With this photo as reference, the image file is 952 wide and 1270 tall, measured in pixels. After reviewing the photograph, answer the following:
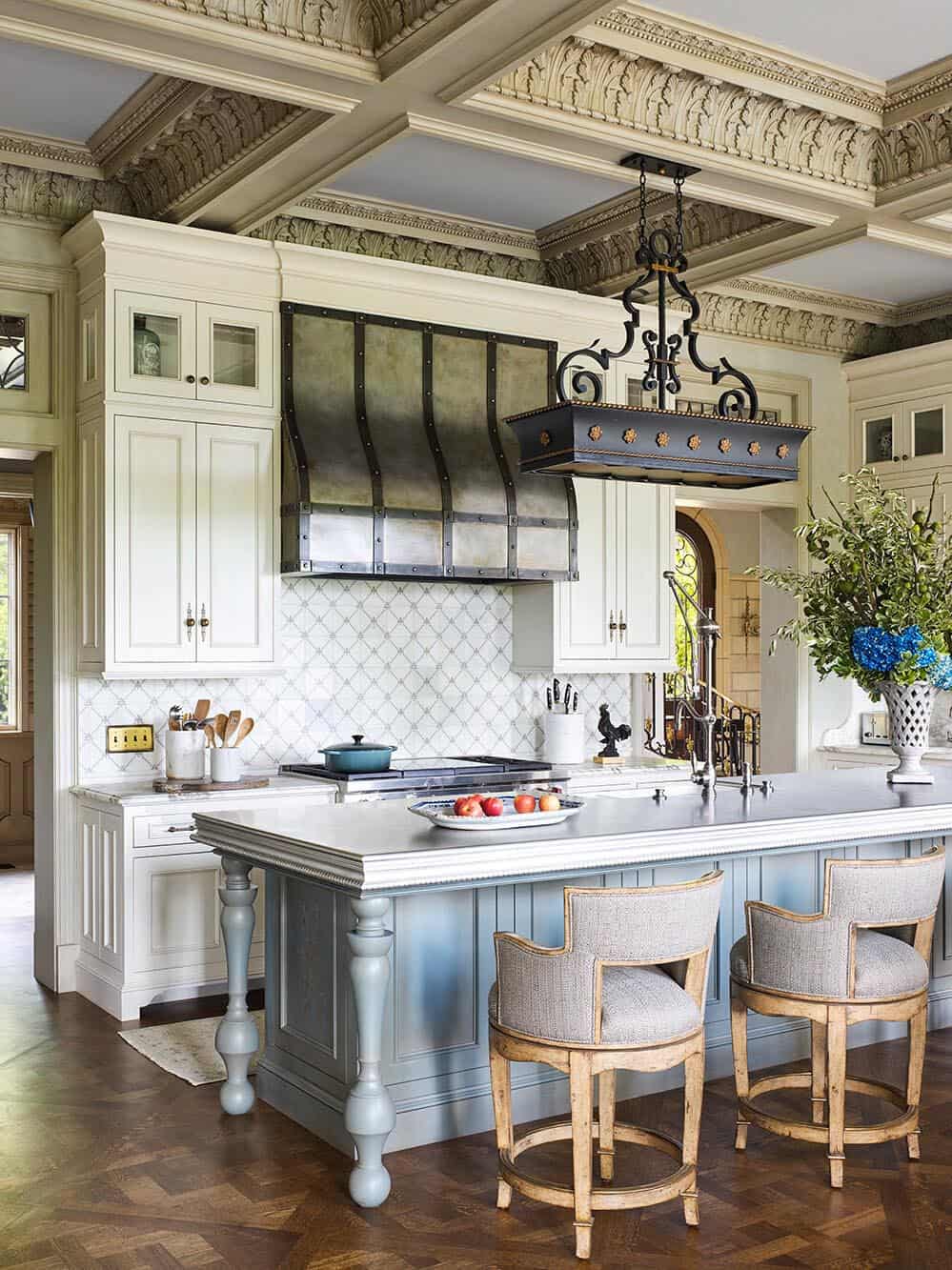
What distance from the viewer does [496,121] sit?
4.73 m

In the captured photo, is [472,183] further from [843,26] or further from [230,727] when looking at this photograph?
[230,727]

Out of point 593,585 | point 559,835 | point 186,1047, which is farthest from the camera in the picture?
point 593,585

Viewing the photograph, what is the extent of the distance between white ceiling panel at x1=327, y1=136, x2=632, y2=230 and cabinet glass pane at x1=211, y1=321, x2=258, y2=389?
2.71 ft

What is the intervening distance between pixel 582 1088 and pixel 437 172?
162 inches

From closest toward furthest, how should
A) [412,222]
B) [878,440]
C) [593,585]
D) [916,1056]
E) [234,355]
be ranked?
1. [916,1056]
2. [234,355]
3. [412,222]
4. [593,585]
5. [878,440]

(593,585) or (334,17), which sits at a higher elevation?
(334,17)

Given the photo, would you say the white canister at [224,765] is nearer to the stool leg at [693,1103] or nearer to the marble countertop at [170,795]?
the marble countertop at [170,795]

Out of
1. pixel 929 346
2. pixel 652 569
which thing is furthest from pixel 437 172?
pixel 929 346

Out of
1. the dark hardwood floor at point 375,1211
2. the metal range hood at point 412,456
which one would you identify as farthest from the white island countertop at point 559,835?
the metal range hood at point 412,456

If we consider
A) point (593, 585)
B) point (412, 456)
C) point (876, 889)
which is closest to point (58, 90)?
A: point (412, 456)

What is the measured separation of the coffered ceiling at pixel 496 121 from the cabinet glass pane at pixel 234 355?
461 mm

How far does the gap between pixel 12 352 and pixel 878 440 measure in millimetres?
4884

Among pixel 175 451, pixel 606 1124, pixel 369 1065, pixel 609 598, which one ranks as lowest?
pixel 606 1124

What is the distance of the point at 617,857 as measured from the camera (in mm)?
3719
